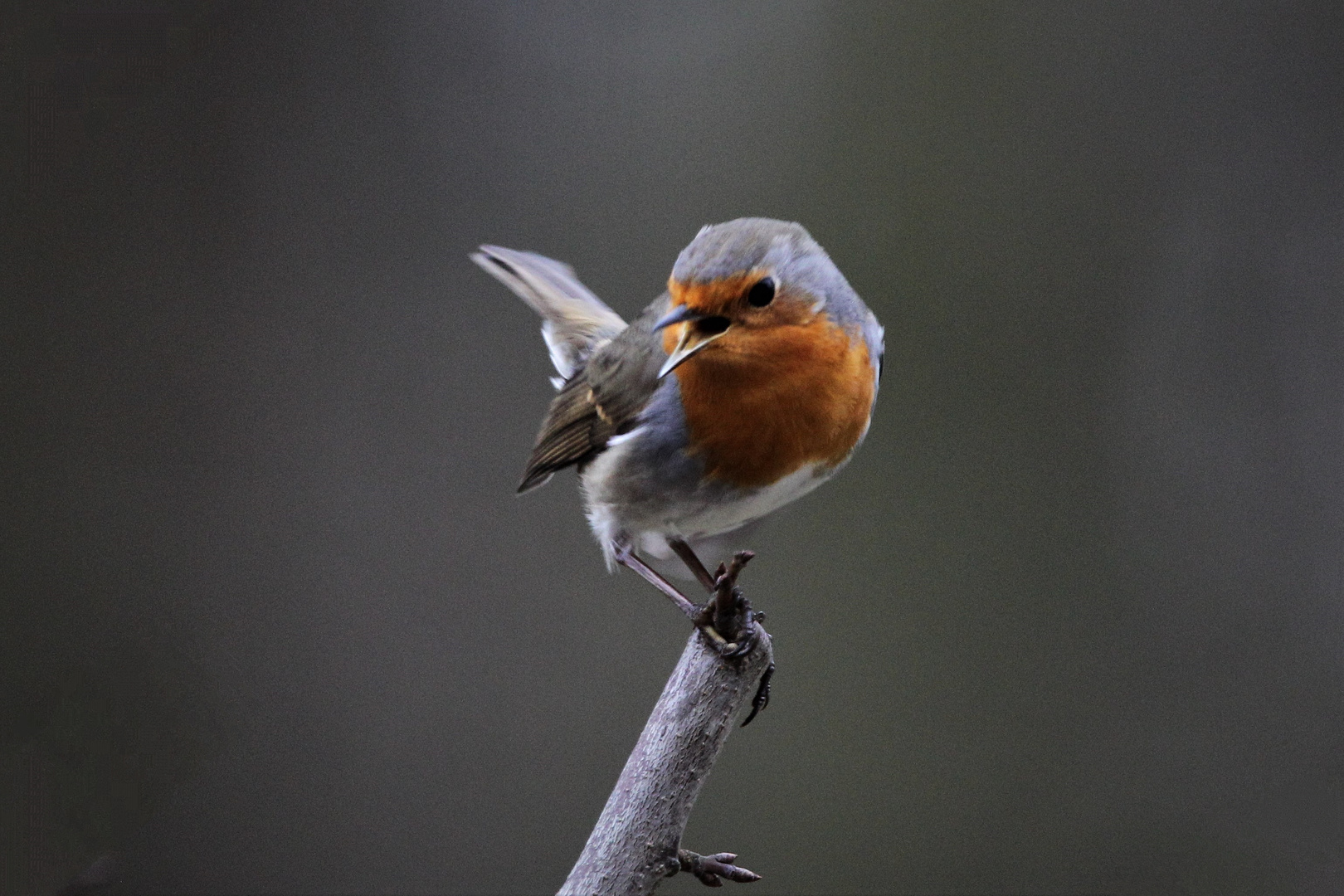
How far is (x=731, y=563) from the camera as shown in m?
1.48

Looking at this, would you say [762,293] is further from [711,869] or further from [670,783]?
[711,869]

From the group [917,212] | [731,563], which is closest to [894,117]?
[917,212]

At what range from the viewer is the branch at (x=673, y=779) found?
4.85ft

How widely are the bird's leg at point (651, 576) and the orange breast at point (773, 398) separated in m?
0.21

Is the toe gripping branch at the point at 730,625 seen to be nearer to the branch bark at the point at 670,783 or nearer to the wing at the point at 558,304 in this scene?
the branch bark at the point at 670,783

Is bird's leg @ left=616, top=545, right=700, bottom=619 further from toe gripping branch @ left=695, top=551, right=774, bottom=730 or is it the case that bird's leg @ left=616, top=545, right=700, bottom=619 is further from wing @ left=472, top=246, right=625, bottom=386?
wing @ left=472, top=246, right=625, bottom=386

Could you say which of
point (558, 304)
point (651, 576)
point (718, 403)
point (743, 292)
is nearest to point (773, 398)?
point (718, 403)

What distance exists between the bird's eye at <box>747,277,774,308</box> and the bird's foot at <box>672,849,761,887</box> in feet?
2.45

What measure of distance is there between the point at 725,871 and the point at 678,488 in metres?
0.58

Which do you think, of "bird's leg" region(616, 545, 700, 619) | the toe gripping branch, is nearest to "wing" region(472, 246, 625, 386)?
"bird's leg" region(616, 545, 700, 619)

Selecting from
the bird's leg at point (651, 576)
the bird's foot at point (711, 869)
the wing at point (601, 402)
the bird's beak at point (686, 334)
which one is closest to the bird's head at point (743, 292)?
the bird's beak at point (686, 334)

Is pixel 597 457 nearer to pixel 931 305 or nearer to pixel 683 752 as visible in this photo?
pixel 683 752

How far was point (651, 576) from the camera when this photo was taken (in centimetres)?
194

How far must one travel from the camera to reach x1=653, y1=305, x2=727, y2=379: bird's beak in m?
1.50
